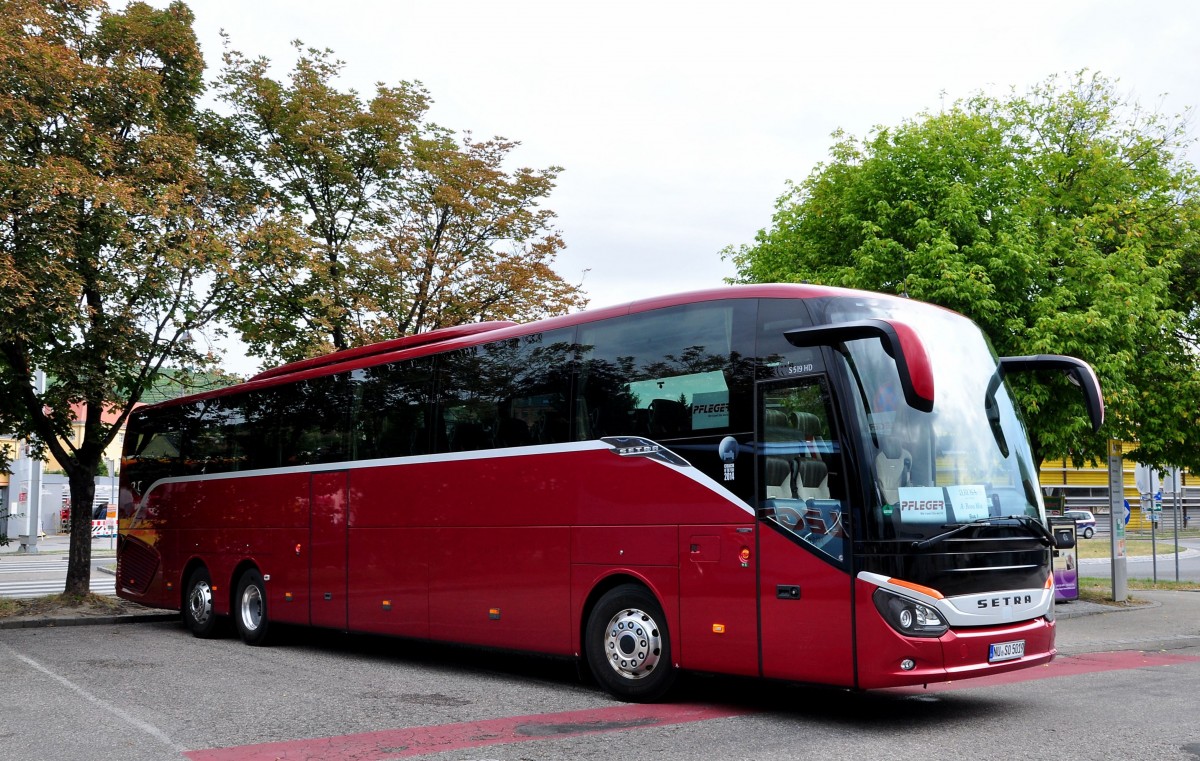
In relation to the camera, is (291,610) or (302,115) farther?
(302,115)

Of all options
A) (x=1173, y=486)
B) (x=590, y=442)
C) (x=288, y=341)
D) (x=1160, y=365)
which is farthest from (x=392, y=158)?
(x=1173, y=486)

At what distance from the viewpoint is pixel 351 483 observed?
13844 mm

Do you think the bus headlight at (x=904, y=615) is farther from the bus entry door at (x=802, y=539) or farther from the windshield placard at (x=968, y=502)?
the windshield placard at (x=968, y=502)

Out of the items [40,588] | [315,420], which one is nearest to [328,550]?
[315,420]

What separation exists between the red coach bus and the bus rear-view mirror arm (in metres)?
0.03

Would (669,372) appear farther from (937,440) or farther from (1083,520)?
(1083,520)

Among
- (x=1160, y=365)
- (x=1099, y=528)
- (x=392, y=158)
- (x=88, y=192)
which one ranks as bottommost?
(x=1099, y=528)

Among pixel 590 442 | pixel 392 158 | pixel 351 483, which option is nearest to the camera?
pixel 590 442

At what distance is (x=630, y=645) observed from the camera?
988 cm

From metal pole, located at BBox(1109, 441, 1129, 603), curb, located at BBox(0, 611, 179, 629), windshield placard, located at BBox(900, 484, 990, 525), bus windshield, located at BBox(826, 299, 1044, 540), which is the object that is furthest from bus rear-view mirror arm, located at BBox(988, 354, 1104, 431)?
curb, located at BBox(0, 611, 179, 629)

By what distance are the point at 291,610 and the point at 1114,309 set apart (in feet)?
44.9

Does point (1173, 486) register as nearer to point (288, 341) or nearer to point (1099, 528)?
point (288, 341)

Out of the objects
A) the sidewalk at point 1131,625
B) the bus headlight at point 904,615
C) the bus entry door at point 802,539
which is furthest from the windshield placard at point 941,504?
the sidewalk at point 1131,625

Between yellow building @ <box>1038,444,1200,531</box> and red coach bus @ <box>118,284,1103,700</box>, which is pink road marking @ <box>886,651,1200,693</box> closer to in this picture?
red coach bus @ <box>118,284,1103,700</box>
